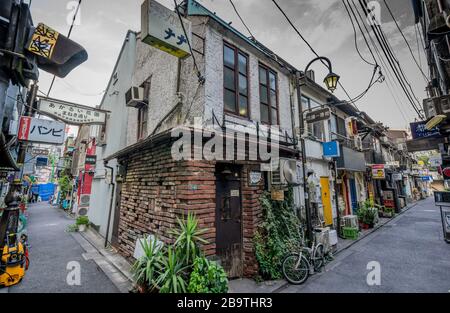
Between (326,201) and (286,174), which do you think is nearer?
(286,174)

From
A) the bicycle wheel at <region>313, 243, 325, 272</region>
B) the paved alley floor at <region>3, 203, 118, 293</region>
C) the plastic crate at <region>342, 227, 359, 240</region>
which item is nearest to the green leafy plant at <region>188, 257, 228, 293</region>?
the paved alley floor at <region>3, 203, 118, 293</region>

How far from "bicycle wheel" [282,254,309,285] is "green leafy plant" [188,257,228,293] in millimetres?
2178

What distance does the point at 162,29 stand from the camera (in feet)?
12.4

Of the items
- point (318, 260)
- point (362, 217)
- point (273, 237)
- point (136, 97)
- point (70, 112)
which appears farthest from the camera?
point (362, 217)

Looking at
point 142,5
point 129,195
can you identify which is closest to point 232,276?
point 129,195

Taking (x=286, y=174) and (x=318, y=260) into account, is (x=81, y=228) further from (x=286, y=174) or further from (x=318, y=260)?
(x=318, y=260)

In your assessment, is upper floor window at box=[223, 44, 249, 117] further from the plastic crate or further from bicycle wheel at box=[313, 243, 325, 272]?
Answer: the plastic crate

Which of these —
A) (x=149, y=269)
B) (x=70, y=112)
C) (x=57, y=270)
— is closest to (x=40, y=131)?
(x=70, y=112)

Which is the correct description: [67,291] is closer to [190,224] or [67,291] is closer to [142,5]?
[190,224]

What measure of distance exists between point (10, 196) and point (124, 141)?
4873 mm

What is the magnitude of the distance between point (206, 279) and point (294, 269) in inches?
106

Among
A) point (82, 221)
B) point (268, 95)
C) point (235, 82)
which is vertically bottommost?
point (82, 221)

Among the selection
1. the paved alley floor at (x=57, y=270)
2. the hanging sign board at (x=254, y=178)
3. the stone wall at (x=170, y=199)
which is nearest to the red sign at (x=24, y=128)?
the stone wall at (x=170, y=199)
